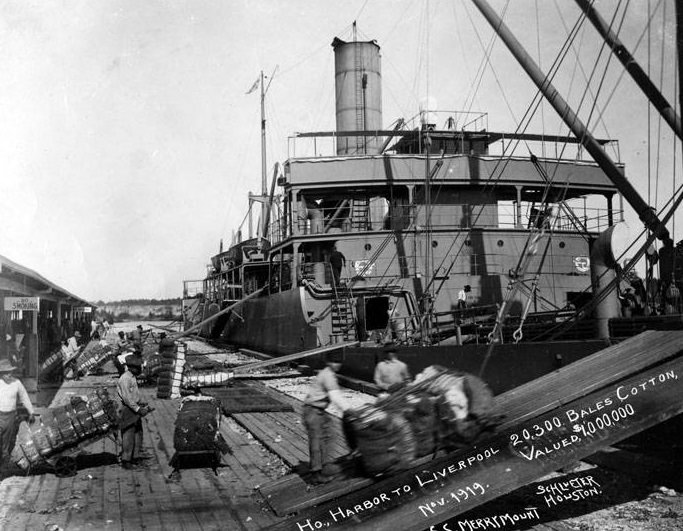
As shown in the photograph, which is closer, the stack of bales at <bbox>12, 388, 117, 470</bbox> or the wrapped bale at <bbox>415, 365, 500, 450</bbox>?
the wrapped bale at <bbox>415, 365, 500, 450</bbox>

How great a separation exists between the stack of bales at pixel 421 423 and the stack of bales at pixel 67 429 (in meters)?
3.59

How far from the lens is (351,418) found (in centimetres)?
506

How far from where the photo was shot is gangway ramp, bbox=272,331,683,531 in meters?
4.25

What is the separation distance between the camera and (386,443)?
189 inches

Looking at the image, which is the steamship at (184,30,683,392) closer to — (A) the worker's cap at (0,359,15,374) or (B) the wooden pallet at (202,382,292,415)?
(B) the wooden pallet at (202,382,292,415)

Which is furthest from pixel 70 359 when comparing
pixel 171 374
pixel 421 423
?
pixel 421 423

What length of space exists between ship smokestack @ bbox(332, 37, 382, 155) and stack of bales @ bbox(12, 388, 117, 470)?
57.9ft

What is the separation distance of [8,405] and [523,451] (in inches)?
214

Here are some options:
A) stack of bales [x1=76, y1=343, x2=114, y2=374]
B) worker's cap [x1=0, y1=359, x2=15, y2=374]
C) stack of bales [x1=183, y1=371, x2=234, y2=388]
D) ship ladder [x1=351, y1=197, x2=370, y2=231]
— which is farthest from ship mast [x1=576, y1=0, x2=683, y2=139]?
stack of bales [x1=76, y1=343, x2=114, y2=374]

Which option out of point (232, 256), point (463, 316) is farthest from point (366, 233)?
point (232, 256)

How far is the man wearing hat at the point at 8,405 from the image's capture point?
676 centimetres

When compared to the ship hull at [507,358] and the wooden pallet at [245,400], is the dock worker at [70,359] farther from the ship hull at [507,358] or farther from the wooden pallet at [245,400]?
the ship hull at [507,358]

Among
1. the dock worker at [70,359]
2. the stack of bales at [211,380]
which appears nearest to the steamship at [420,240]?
the stack of bales at [211,380]

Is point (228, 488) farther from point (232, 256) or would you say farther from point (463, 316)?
point (232, 256)
